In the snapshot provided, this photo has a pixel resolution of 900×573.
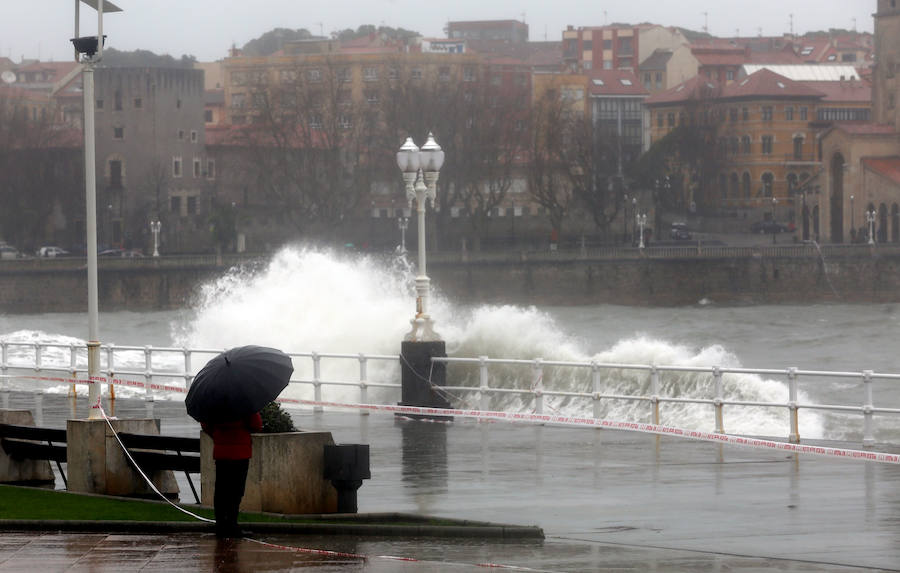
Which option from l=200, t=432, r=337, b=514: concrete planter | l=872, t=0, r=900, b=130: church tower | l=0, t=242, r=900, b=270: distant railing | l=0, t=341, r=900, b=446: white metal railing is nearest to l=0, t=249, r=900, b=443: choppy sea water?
l=0, t=341, r=900, b=446: white metal railing

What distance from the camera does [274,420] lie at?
11383 mm

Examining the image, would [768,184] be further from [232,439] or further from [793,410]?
[232,439]

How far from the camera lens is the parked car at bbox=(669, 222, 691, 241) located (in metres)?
108

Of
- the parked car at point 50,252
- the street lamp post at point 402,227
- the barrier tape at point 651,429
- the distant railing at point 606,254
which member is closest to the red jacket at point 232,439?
the barrier tape at point 651,429

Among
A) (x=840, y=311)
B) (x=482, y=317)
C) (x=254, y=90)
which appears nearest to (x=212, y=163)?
(x=254, y=90)

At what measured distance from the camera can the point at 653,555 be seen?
31.6 ft

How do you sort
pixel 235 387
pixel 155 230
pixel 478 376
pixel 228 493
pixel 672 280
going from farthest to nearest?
1. pixel 155 230
2. pixel 672 280
3. pixel 478 376
4. pixel 228 493
5. pixel 235 387

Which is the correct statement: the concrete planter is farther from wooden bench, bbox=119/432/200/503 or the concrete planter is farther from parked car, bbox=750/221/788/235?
parked car, bbox=750/221/788/235

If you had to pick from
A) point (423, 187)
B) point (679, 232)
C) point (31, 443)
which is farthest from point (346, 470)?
point (679, 232)

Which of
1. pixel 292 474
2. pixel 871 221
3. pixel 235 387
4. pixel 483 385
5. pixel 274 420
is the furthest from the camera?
pixel 871 221

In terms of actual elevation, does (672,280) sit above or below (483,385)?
below

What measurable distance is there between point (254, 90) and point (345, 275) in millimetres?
69191

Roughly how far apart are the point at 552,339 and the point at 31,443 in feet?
85.5

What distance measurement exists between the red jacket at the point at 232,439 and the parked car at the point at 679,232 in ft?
324
